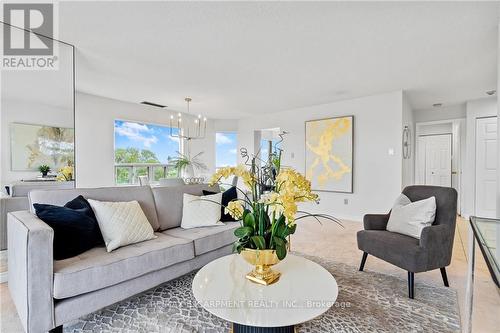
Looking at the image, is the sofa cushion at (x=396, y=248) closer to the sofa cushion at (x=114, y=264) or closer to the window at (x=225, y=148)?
the sofa cushion at (x=114, y=264)

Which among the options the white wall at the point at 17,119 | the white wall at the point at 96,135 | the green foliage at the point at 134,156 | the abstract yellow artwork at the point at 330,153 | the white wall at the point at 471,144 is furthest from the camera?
the green foliage at the point at 134,156

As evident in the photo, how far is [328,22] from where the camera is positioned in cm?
216

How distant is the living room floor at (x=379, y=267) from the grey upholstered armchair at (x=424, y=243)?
0.27 meters

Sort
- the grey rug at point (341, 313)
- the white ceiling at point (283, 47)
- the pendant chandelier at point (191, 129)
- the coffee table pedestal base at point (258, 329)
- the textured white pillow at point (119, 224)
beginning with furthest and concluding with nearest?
the pendant chandelier at point (191, 129) < the white ceiling at point (283, 47) < the textured white pillow at point (119, 224) < the grey rug at point (341, 313) < the coffee table pedestal base at point (258, 329)

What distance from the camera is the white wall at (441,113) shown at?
17.1 ft

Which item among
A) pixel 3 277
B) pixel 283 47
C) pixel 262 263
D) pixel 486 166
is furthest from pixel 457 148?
pixel 3 277

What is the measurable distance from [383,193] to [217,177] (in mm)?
3909

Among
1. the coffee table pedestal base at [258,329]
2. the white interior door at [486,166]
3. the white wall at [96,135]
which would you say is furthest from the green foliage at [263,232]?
the white interior door at [486,166]

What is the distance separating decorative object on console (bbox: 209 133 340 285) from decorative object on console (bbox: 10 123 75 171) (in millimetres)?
2209

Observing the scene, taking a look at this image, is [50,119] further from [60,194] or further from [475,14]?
[475,14]

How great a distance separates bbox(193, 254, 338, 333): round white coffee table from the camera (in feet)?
3.58

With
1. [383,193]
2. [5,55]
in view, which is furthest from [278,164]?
[383,193]

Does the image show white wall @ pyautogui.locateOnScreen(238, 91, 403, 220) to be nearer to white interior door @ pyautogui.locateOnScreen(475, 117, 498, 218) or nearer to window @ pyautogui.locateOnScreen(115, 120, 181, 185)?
white interior door @ pyautogui.locateOnScreen(475, 117, 498, 218)

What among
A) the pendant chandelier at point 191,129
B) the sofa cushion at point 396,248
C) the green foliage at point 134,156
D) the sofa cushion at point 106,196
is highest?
the pendant chandelier at point 191,129
